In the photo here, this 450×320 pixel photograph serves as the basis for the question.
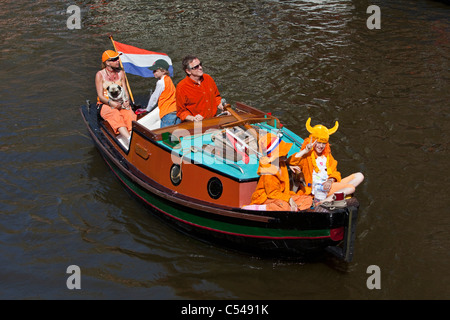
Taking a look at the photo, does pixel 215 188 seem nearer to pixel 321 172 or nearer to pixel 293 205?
pixel 293 205

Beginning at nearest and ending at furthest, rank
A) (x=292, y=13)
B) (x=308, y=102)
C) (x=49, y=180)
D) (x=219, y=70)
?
1. (x=49, y=180)
2. (x=308, y=102)
3. (x=219, y=70)
4. (x=292, y=13)

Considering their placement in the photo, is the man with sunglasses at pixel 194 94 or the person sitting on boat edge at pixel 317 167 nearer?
the person sitting on boat edge at pixel 317 167

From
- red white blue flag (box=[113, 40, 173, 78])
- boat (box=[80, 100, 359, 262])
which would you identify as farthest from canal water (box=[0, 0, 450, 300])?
red white blue flag (box=[113, 40, 173, 78])

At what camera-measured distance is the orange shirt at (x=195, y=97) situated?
8.03m

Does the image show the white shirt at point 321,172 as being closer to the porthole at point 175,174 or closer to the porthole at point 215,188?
the porthole at point 215,188

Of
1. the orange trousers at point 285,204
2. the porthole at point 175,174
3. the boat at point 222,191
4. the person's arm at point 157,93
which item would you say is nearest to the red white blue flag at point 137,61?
the person's arm at point 157,93

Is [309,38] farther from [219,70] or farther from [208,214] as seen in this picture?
[208,214]

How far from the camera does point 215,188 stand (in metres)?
6.96

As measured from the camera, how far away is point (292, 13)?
60.2 ft

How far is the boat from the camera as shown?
6.42m
